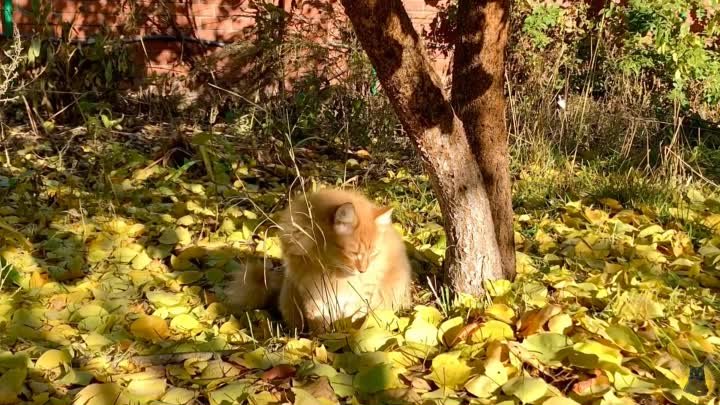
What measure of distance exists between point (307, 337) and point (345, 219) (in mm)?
537

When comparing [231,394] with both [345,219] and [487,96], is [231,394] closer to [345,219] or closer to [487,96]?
[345,219]

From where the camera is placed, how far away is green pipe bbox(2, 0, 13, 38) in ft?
21.6

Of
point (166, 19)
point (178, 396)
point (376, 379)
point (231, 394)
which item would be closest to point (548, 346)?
point (376, 379)

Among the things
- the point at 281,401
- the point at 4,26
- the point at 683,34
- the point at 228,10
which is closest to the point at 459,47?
the point at 281,401

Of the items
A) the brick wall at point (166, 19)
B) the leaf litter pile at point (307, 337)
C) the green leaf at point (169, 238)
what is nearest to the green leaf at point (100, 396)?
the leaf litter pile at point (307, 337)

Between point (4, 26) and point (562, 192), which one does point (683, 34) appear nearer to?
point (562, 192)

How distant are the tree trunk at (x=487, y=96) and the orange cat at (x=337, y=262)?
51 cm

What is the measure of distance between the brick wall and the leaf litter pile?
246 centimetres

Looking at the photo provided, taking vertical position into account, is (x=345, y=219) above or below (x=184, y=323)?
above

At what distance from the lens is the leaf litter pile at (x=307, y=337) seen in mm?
2189

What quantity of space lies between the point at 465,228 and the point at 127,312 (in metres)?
1.48

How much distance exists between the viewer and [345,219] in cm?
254

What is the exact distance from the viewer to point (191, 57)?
7070mm

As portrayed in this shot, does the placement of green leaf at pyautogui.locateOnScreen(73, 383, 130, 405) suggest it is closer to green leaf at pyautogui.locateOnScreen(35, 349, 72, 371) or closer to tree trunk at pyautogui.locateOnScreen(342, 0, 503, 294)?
green leaf at pyautogui.locateOnScreen(35, 349, 72, 371)
